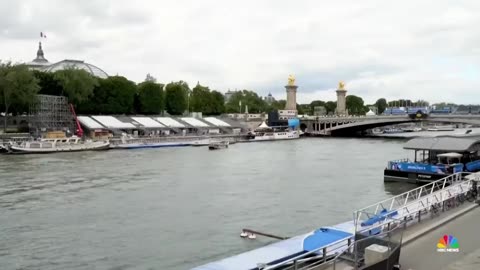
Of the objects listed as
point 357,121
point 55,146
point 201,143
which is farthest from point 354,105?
point 55,146

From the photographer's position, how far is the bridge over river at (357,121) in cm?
7740

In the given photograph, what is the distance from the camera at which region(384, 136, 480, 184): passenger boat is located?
30625mm

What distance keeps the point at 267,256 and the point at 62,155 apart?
45.4m

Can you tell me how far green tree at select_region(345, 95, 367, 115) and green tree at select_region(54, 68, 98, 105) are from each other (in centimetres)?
11159

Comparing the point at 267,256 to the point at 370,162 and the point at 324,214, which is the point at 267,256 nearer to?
the point at 324,214

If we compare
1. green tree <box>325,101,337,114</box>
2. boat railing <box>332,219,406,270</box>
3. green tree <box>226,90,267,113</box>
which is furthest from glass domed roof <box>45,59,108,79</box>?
boat railing <box>332,219,406,270</box>

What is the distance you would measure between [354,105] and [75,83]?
116 meters

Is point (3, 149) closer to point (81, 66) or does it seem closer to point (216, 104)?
point (81, 66)

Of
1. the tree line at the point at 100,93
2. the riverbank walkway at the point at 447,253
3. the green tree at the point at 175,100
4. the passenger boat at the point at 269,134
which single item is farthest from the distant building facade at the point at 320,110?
the riverbank walkway at the point at 447,253

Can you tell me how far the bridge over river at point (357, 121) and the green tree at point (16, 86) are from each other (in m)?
56.7

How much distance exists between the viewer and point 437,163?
3225 cm

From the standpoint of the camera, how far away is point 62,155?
175ft

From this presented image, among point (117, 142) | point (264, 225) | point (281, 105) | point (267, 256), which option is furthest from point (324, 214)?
point (281, 105)

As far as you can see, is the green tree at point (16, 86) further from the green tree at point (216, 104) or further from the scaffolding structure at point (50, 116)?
the green tree at point (216, 104)
